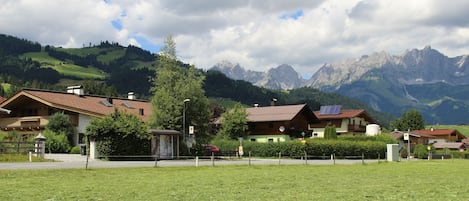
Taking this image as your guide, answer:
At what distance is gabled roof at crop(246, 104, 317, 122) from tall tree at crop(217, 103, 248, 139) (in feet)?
21.7

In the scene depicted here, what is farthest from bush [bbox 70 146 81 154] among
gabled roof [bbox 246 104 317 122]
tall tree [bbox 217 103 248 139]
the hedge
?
gabled roof [bbox 246 104 317 122]

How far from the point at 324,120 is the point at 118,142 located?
61.2m

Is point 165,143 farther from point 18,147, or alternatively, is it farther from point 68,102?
point 68,102

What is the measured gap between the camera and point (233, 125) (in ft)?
232

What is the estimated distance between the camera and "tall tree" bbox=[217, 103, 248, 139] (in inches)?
2790

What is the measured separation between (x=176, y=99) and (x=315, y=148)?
54.2 ft

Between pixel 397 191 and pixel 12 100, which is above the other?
pixel 12 100

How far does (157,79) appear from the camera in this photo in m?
57.4

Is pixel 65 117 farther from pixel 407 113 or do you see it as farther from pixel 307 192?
pixel 407 113

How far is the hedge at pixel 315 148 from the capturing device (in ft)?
190

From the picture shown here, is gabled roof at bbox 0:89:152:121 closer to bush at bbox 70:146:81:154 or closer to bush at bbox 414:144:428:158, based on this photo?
bush at bbox 70:146:81:154

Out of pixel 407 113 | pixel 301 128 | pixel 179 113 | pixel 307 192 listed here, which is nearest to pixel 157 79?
pixel 179 113

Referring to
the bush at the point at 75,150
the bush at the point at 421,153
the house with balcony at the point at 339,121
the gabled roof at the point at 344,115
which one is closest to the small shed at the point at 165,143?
the bush at the point at 75,150

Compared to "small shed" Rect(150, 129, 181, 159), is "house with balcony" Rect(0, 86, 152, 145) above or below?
above
